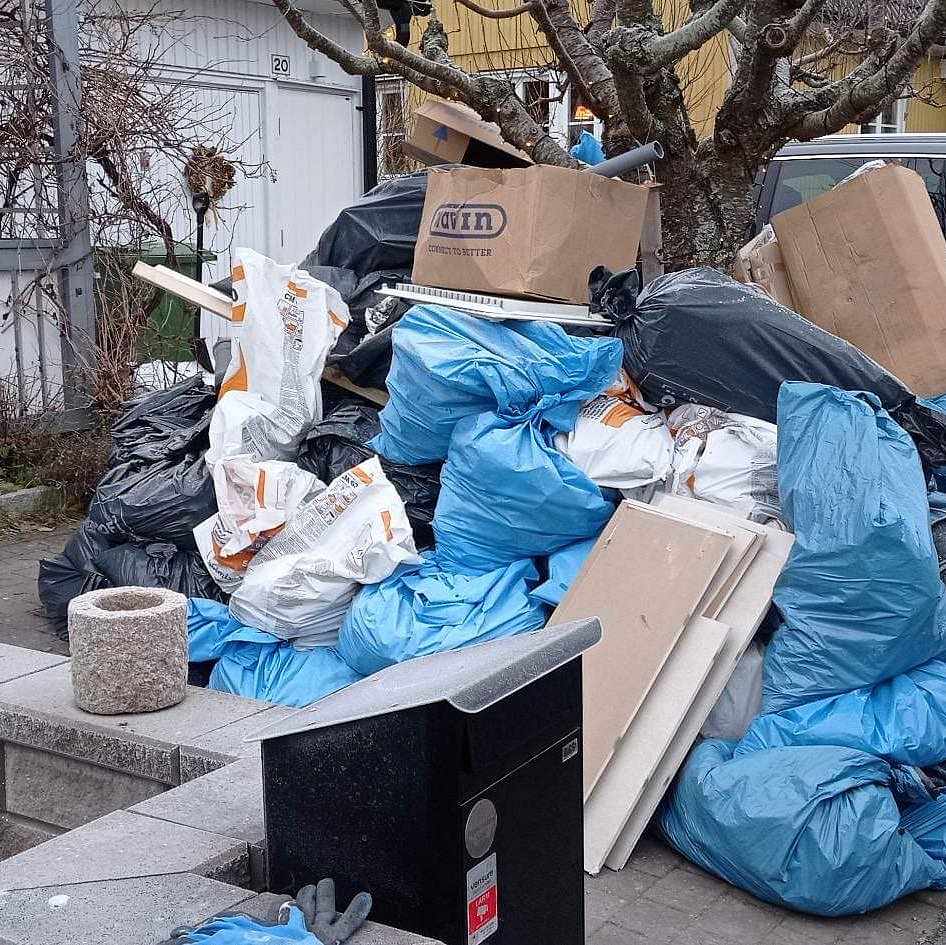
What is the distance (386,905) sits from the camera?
1.99 m

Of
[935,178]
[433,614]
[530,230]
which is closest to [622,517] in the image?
[433,614]

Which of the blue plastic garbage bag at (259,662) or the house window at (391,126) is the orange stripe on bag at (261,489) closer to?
the blue plastic garbage bag at (259,662)

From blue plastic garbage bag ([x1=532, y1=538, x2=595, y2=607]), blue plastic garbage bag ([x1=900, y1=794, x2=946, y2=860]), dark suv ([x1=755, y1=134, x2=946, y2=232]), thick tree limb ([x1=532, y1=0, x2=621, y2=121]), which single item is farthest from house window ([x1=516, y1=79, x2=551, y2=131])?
blue plastic garbage bag ([x1=900, y1=794, x2=946, y2=860])

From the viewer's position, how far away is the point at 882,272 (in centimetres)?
481

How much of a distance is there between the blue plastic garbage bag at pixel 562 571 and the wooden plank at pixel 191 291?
6.32 ft

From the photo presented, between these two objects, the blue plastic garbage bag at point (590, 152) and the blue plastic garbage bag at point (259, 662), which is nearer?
the blue plastic garbage bag at point (259, 662)

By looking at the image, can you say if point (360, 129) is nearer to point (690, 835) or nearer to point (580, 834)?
point (690, 835)

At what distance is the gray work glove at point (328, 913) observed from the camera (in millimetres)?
1912

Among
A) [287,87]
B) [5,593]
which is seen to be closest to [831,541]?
[5,593]

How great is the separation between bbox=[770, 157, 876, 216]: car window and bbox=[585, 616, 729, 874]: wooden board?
413 centimetres

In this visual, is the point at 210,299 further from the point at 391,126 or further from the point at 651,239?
the point at 391,126

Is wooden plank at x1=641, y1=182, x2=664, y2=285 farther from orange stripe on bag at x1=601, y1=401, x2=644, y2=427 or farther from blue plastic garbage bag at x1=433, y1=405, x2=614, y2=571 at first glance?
blue plastic garbage bag at x1=433, y1=405, x2=614, y2=571

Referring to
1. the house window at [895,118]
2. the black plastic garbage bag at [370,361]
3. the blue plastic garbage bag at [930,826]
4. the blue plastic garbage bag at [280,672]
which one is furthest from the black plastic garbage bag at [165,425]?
the house window at [895,118]

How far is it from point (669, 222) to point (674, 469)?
5.72ft
